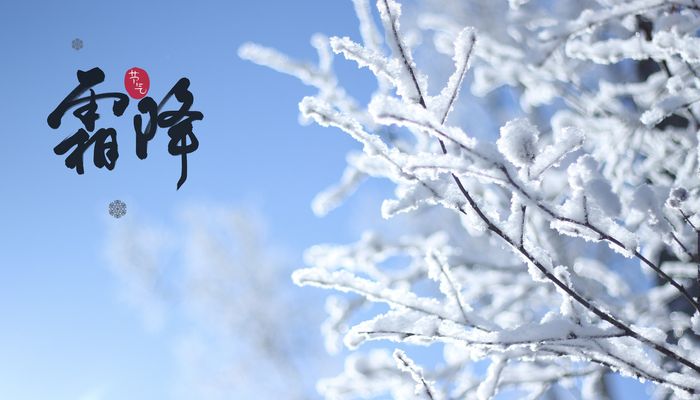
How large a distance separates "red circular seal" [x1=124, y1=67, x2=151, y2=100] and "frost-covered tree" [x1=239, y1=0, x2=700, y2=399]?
2.84 m

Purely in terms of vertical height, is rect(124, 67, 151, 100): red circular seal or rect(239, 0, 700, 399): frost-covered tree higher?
rect(124, 67, 151, 100): red circular seal

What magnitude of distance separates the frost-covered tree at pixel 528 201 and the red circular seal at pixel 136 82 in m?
2.84

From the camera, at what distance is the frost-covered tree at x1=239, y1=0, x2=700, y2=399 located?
33.2 inches

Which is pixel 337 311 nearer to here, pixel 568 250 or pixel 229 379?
pixel 568 250

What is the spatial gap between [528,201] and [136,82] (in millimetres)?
4280

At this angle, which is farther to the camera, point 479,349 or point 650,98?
point 650,98

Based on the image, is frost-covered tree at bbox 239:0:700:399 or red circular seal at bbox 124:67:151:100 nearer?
frost-covered tree at bbox 239:0:700:399

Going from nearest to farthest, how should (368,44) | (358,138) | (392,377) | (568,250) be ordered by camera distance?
(358,138) < (368,44) < (392,377) < (568,250)

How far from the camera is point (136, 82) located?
4289mm

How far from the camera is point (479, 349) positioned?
1019 mm

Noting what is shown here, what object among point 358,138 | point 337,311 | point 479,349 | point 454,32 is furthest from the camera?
point 454,32

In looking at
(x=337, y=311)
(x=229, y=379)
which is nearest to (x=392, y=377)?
(x=337, y=311)

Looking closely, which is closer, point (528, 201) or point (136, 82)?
point (528, 201)

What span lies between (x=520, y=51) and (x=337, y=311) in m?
1.49
